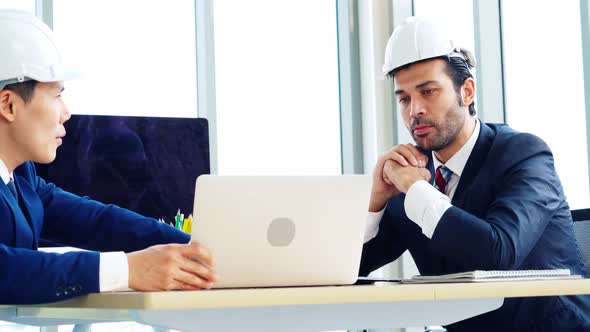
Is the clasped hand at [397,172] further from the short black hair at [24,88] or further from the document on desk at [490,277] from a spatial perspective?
the short black hair at [24,88]

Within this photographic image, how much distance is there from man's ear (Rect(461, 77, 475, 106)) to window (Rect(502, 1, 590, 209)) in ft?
3.95

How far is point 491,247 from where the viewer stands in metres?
2.14

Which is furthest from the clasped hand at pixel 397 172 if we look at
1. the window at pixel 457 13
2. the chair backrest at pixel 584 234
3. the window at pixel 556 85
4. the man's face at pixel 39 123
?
the window at pixel 457 13

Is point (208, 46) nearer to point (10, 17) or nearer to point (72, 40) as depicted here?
point (72, 40)

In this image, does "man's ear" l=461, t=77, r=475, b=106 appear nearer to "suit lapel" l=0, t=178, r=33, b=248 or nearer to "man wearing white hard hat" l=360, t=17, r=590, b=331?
"man wearing white hard hat" l=360, t=17, r=590, b=331

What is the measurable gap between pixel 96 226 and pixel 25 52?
507 millimetres

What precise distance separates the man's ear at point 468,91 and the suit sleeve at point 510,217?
0.34m

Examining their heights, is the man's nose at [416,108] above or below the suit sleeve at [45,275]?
above

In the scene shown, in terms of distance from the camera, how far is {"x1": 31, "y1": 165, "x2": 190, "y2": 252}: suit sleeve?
2.28m

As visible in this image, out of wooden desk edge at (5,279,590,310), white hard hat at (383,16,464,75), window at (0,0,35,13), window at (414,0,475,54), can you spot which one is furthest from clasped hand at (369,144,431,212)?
window at (0,0,35,13)

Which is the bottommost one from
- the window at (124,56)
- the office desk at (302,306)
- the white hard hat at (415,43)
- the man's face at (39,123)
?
the office desk at (302,306)

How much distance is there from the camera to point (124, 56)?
14.8ft

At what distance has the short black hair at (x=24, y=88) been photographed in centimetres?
206

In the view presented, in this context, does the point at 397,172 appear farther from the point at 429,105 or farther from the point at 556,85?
the point at 556,85
